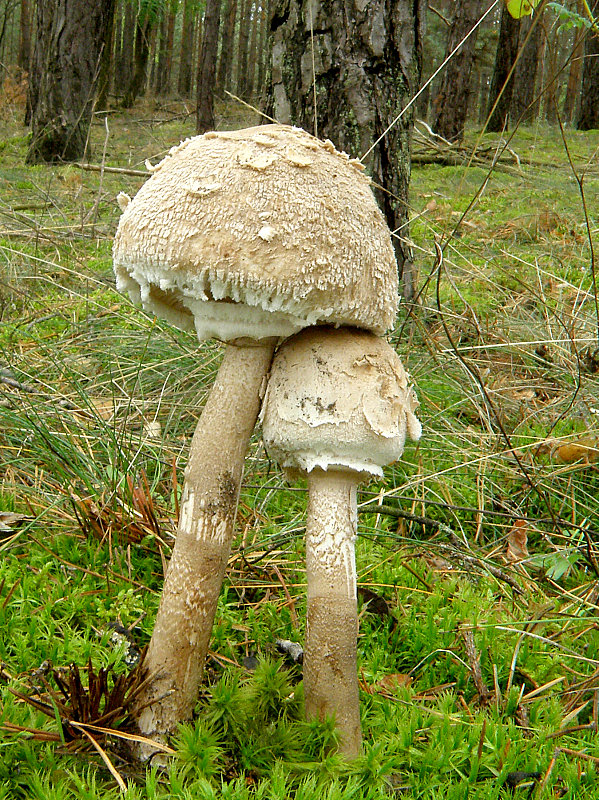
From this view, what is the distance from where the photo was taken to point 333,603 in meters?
2.00

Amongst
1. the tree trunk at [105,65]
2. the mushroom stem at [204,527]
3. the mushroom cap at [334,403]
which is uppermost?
the tree trunk at [105,65]

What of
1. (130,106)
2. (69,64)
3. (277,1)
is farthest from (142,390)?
(130,106)

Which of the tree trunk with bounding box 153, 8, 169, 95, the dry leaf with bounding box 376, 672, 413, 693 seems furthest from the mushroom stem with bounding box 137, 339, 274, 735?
the tree trunk with bounding box 153, 8, 169, 95

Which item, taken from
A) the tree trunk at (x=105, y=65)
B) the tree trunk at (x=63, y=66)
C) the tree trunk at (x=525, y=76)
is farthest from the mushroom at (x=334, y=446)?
the tree trunk at (x=525, y=76)

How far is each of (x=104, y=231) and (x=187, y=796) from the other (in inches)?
222

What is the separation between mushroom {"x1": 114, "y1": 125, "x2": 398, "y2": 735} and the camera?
5.47 feet

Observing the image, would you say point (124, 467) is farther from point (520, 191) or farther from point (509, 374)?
point (520, 191)

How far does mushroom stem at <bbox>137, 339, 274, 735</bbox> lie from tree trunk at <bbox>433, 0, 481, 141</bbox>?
456 inches

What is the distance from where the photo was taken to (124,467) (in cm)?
304

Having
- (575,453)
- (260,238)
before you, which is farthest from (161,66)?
(260,238)

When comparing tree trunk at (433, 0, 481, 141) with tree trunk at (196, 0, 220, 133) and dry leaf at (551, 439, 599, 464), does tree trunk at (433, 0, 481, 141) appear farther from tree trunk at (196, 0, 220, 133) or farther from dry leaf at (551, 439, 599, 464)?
dry leaf at (551, 439, 599, 464)

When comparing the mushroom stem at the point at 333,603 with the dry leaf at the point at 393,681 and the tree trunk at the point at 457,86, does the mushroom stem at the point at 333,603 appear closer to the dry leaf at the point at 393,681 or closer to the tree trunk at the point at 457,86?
the dry leaf at the point at 393,681

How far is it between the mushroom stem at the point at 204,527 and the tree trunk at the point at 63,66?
793 cm

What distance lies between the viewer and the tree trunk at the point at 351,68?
331 centimetres
